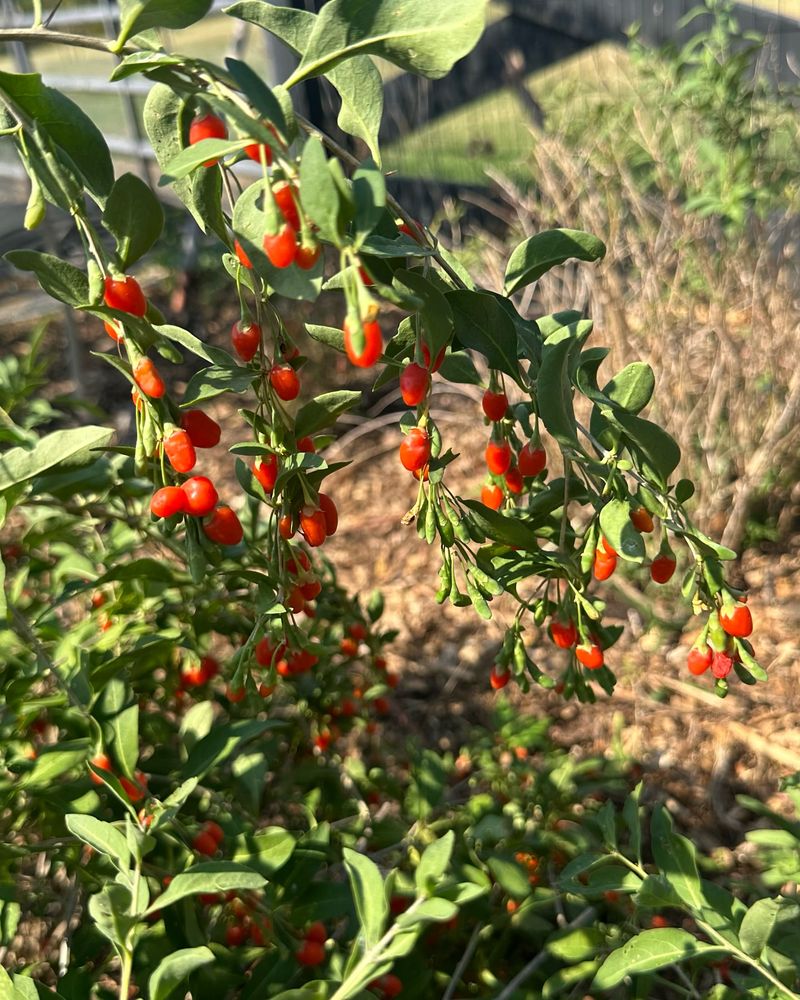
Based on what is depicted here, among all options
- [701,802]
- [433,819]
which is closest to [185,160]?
[433,819]

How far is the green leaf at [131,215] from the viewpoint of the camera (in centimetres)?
91

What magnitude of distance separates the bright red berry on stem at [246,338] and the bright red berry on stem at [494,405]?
0.27m

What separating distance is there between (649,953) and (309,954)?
487mm

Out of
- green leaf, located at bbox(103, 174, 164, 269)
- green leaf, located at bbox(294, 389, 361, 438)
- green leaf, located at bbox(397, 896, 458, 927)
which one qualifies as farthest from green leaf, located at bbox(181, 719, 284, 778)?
green leaf, located at bbox(103, 174, 164, 269)

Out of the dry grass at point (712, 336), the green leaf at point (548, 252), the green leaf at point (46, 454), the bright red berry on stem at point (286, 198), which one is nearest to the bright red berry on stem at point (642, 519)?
the green leaf at point (548, 252)

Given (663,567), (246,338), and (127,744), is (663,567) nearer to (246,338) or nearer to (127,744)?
(246,338)

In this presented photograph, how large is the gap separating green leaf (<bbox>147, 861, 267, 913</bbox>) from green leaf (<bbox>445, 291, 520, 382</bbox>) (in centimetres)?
60

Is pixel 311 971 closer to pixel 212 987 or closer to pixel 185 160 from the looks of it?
pixel 212 987

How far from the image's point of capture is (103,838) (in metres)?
1.05

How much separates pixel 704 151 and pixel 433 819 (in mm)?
2620

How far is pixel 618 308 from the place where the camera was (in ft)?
10.5

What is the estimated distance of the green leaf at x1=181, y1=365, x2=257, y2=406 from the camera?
960 mm

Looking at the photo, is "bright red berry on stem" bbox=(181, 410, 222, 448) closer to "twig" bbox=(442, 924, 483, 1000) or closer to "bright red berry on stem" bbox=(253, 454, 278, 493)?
"bright red berry on stem" bbox=(253, 454, 278, 493)

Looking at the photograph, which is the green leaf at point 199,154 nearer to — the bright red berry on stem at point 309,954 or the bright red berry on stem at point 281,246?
the bright red berry on stem at point 281,246
